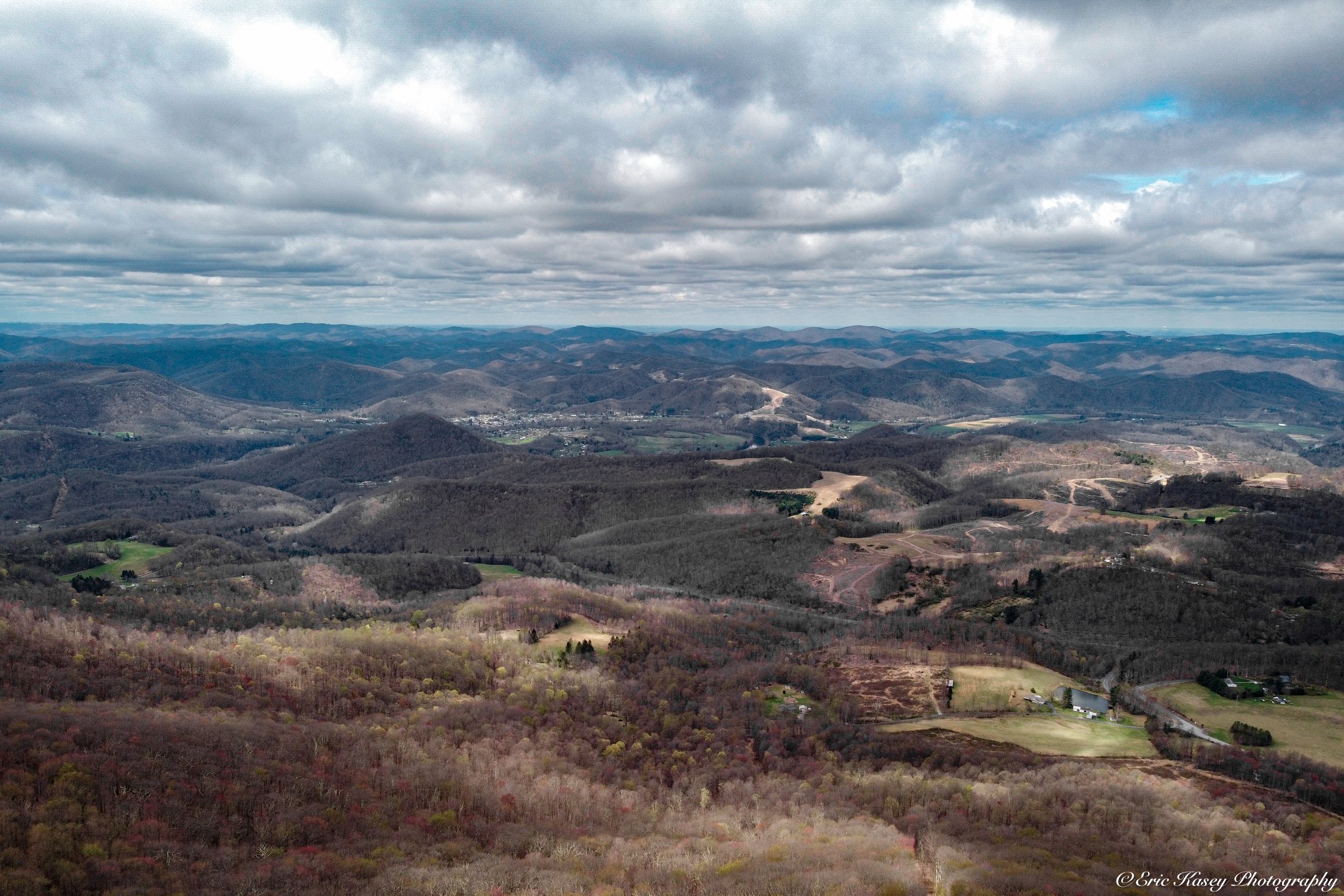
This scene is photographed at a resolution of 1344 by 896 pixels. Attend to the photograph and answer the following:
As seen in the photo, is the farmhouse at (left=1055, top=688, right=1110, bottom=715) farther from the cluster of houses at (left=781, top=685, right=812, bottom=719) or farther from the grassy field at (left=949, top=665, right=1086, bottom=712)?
the cluster of houses at (left=781, top=685, right=812, bottom=719)

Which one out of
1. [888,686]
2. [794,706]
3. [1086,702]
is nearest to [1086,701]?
[1086,702]

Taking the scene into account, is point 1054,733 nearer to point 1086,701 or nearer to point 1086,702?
point 1086,702

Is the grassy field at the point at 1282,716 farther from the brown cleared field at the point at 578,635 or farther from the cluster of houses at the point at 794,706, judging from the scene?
the brown cleared field at the point at 578,635

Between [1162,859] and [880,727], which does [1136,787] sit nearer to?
[1162,859]

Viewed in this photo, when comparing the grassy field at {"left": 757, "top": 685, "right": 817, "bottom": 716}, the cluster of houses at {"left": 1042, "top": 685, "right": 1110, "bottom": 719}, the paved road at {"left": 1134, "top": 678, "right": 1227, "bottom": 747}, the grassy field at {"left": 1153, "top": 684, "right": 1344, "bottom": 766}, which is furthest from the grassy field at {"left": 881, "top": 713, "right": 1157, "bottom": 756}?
the grassy field at {"left": 1153, "top": 684, "right": 1344, "bottom": 766}

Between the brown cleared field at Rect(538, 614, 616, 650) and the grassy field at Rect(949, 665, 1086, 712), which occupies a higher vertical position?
the brown cleared field at Rect(538, 614, 616, 650)
